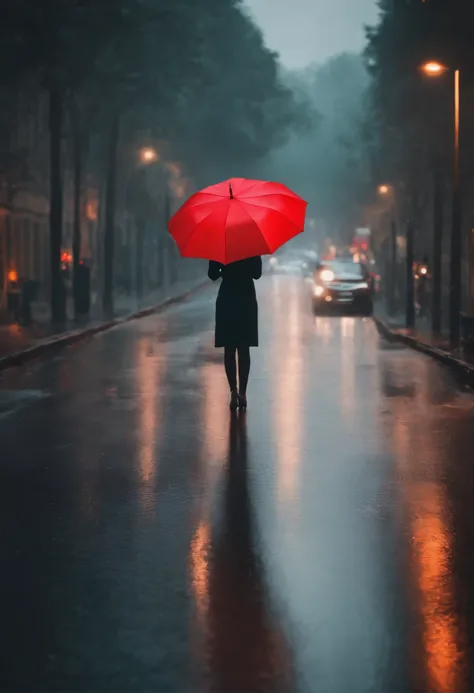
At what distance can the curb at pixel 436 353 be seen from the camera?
20.6 m

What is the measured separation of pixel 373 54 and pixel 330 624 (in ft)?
160

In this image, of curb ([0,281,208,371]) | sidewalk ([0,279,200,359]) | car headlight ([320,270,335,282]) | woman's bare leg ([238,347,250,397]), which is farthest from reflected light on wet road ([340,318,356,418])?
car headlight ([320,270,335,282])

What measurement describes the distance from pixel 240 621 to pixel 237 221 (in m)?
8.41

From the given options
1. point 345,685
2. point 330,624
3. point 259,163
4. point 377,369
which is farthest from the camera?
point 259,163

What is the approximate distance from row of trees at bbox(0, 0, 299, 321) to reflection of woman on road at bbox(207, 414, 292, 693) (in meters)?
23.8

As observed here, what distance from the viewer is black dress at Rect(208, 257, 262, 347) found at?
46.0 ft

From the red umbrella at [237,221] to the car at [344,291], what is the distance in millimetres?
31729

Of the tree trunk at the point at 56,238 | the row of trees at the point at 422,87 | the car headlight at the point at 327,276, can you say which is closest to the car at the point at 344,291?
the car headlight at the point at 327,276

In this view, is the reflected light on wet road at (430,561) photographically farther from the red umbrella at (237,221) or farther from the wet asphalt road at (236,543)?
the red umbrella at (237,221)

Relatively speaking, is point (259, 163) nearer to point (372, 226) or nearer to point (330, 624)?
point (372, 226)

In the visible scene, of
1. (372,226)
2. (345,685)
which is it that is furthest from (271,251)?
(372,226)

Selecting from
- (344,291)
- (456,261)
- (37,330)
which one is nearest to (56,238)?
(37,330)

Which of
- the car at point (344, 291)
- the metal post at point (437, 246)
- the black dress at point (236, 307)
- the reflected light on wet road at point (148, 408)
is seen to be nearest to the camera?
the reflected light on wet road at point (148, 408)

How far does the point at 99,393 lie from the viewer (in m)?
17.2
